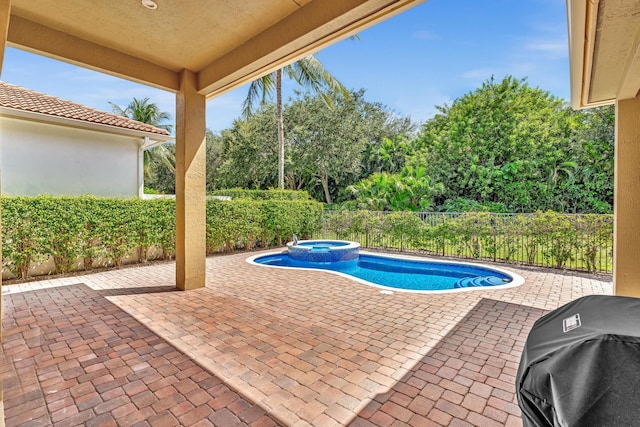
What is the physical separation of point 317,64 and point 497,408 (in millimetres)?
17775

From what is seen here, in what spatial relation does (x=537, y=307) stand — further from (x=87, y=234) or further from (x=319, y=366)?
(x=87, y=234)

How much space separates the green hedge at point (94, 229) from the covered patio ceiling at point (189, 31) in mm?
4277

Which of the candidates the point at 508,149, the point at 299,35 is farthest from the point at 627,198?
the point at 508,149

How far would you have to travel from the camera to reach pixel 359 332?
440cm

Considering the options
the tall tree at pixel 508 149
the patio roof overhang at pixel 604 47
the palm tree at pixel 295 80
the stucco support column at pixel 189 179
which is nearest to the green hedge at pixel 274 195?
the palm tree at pixel 295 80

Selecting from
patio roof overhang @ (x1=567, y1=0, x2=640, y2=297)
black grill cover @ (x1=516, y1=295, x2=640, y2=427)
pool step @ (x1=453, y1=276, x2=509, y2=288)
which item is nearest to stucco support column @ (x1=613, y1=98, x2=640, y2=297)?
patio roof overhang @ (x1=567, y1=0, x2=640, y2=297)

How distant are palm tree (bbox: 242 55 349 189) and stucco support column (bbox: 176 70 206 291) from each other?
36.6 ft

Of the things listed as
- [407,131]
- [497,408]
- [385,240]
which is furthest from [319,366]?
[407,131]

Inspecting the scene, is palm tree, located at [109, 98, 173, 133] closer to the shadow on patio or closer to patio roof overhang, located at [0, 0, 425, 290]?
patio roof overhang, located at [0, 0, 425, 290]

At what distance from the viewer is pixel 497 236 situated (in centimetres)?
991

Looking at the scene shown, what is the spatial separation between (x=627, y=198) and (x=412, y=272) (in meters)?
5.56

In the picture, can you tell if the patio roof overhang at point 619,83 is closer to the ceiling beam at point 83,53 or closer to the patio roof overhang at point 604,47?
the patio roof overhang at point 604,47

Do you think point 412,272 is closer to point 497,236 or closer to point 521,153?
point 497,236

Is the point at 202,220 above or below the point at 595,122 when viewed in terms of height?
below
